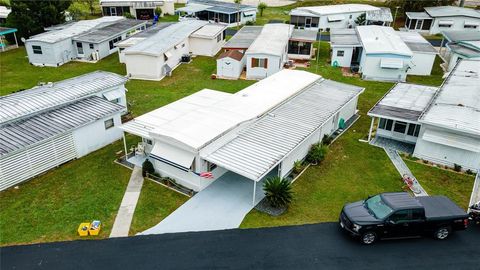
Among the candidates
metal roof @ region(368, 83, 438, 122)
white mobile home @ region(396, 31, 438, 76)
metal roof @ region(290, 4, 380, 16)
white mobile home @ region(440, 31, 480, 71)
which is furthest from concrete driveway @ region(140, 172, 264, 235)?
metal roof @ region(290, 4, 380, 16)

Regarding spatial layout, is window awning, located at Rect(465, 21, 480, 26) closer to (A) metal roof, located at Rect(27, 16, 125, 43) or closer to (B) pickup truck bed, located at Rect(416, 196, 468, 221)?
(B) pickup truck bed, located at Rect(416, 196, 468, 221)

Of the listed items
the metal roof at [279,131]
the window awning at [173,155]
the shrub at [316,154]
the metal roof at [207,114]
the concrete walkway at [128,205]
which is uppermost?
the metal roof at [207,114]

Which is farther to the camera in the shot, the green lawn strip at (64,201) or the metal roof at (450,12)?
the metal roof at (450,12)

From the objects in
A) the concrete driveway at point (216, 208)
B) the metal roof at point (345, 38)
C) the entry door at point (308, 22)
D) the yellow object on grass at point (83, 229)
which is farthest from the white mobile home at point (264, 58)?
the yellow object on grass at point (83, 229)

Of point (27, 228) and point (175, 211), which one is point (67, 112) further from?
point (175, 211)

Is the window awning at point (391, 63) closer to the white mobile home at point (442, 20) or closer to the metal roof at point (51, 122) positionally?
the white mobile home at point (442, 20)

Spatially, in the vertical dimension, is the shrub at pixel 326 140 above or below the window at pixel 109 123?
below
